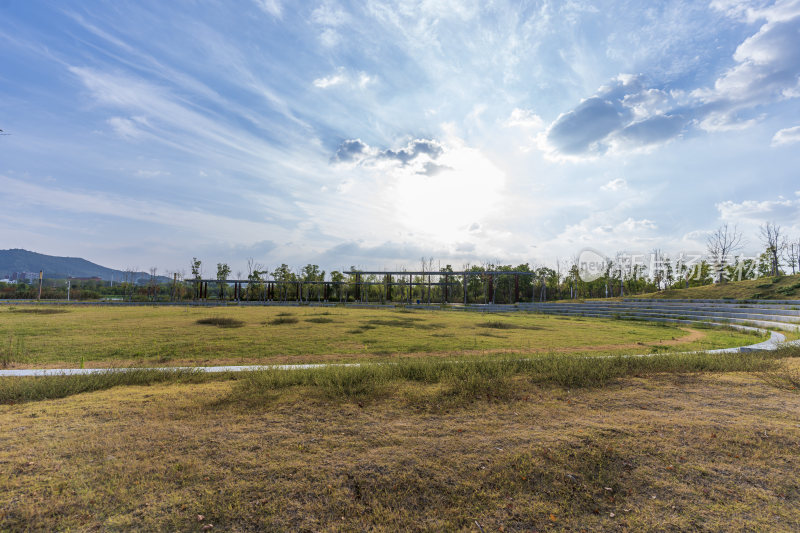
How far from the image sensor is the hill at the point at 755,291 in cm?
→ 2508

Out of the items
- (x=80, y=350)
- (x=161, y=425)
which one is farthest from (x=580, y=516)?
(x=80, y=350)

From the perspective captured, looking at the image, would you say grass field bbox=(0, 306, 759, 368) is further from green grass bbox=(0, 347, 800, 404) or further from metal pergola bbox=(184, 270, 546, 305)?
metal pergola bbox=(184, 270, 546, 305)

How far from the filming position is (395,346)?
13.2 metres

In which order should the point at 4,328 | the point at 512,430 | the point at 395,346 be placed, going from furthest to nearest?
the point at 4,328
the point at 395,346
the point at 512,430

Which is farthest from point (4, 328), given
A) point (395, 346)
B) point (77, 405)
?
point (395, 346)

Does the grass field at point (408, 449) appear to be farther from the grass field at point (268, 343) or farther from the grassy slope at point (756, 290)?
the grassy slope at point (756, 290)

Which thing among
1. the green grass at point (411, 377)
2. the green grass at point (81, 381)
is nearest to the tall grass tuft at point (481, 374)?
the green grass at point (411, 377)

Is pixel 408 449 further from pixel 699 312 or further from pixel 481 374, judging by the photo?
pixel 699 312

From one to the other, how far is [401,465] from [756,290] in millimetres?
36070

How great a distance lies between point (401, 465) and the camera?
3762 mm

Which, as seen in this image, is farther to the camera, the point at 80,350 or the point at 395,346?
the point at 395,346

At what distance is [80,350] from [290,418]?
11.3 meters

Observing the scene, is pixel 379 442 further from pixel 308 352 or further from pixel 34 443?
pixel 308 352

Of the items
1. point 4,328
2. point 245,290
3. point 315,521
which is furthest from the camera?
point 245,290
